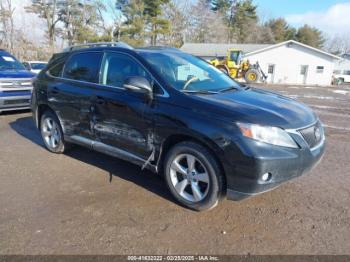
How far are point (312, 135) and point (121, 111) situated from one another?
232 cm

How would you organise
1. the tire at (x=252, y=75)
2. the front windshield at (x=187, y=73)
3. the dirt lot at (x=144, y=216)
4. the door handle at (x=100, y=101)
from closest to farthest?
the dirt lot at (x=144, y=216) < the front windshield at (x=187, y=73) < the door handle at (x=100, y=101) < the tire at (x=252, y=75)

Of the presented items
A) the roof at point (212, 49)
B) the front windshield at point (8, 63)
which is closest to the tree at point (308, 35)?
the roof at point (212, 49)

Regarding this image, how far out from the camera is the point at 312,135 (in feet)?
10.4

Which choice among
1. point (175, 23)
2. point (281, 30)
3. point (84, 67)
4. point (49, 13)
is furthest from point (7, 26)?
point (281, 30)

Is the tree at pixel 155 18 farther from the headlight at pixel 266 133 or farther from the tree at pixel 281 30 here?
the headlight at pixel 266 133

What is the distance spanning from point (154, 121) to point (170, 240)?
1.35 meters

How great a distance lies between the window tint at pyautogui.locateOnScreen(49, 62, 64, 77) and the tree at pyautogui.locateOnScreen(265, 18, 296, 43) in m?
59.9

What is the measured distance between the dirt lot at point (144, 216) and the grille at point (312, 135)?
810 mm

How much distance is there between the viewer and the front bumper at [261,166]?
2.77 meters

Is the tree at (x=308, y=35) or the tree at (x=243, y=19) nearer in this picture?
the tree at (x=308, y=35)

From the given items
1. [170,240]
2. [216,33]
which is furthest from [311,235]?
[216,33]

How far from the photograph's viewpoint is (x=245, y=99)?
3.41 m

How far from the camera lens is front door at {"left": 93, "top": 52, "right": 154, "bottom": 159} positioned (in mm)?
3566

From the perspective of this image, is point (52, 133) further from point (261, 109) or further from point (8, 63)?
point (8, 63)
